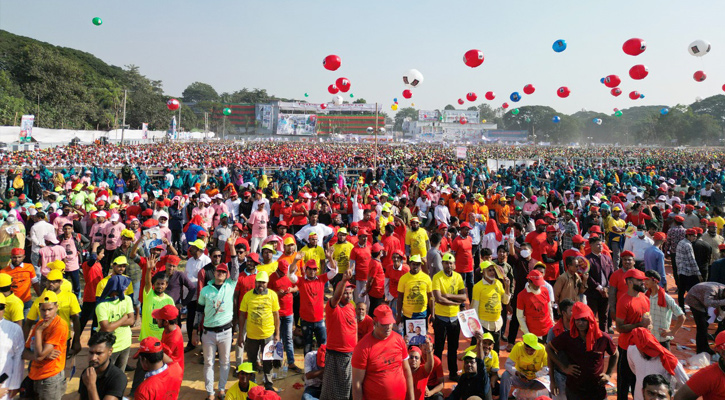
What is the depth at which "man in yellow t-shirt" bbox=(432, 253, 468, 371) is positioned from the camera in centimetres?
508

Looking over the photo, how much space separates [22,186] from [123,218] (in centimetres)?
601

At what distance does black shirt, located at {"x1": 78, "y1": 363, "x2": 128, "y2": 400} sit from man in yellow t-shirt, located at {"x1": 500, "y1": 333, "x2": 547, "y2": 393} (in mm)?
3222

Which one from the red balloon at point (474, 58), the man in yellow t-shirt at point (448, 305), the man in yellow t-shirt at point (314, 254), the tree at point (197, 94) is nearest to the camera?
the man in yellow t-shirt at point (448, 305)

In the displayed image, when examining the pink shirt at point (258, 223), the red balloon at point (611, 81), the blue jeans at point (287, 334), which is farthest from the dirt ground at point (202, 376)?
the red balloon at point (611, 81)

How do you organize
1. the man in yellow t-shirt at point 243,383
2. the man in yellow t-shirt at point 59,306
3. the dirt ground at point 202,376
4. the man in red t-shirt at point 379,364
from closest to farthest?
the man in red t-shirt at point 379,364
the man in yellow t-shirt at point 243,383
the man in yellow t-shirt at point 59,306
the dirt ground at point 202,376

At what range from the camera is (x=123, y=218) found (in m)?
9.80

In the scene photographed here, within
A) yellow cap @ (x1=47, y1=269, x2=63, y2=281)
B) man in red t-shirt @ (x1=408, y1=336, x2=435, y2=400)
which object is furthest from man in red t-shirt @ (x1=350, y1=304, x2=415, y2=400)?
yellow cap @ (x1=47, y1=269, x2=63, y2=281)

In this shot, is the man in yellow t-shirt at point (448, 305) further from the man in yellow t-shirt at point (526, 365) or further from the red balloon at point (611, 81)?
the red balloon at point (611, 81)

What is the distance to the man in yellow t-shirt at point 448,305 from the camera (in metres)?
5.08

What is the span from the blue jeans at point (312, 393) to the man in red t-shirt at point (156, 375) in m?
1.30

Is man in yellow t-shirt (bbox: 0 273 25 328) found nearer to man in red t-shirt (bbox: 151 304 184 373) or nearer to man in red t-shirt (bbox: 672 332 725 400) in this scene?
man in red t-shirt (bbox: 151 304 184 373)

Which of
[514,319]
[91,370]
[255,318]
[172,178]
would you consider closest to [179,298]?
[255,318]

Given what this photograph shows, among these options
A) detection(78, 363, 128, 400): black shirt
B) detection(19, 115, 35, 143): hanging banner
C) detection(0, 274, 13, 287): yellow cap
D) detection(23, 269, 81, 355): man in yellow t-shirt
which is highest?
detection(19, 115, 35, 143): hanging banner

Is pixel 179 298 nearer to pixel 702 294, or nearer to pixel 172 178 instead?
pixel 702 294
